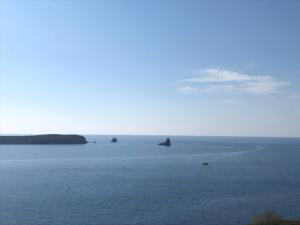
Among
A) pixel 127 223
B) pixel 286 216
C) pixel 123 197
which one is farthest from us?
pixel 123 197

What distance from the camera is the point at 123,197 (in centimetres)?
5956

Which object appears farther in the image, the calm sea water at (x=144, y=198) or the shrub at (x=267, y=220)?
the calm sea water at (x=144, y=198)

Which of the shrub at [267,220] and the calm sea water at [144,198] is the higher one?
the shrub at [267,220]

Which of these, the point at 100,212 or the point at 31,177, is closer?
the point at 100,212

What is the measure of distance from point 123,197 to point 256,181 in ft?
112

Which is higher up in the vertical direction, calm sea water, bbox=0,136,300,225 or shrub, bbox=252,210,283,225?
shrub, bbox=252,210,283,225

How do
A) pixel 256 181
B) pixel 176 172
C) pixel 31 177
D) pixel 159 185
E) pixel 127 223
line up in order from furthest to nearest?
pixel 176 172 → pixel 31 177 → pixel 256 181 → pixel 159 185 → pixel 127 223

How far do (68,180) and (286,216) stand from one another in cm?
4829

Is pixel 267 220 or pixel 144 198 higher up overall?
pixel 267 220

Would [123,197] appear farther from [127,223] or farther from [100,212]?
[127,223]

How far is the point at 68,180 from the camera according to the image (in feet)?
265

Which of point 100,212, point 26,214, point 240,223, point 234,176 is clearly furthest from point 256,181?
point 26,214

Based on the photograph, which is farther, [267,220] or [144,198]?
[144,198]

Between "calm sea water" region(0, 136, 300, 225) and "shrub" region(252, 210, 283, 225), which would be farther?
"calm sea water" region(0, 136, 300, 225)
